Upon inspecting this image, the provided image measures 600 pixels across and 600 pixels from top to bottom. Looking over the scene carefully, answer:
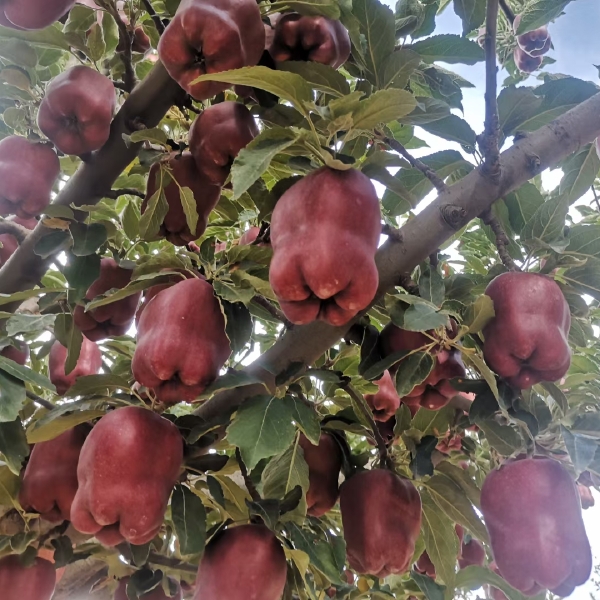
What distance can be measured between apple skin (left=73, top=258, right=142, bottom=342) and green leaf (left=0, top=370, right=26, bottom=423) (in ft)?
0.59

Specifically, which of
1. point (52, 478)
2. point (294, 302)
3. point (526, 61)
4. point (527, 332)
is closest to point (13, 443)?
point (52, 478)

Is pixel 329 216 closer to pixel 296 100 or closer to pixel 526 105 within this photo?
pixel 296 100

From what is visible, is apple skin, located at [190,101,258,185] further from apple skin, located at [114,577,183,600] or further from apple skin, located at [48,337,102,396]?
apple skin, located at [114,577,183,600]

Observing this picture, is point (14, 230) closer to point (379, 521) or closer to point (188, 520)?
point (188, 520)

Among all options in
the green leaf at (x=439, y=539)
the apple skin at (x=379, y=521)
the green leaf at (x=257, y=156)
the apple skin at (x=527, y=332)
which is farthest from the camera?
the green leaf at (x=439, y=539)

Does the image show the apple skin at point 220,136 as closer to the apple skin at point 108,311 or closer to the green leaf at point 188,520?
the apple skin at point 108,311

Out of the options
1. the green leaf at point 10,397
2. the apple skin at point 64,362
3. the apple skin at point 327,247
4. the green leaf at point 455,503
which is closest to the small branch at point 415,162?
the apple skin at point 327,247

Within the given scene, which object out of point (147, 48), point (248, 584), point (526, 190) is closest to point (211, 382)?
point (248, 584)

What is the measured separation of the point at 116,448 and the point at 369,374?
324mm

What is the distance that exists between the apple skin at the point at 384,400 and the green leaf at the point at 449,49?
1.69ft

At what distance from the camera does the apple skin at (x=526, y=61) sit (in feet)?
6.19

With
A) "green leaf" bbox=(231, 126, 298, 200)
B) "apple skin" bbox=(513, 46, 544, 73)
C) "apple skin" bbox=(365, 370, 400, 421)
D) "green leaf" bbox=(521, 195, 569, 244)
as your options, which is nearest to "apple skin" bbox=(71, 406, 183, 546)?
"green leaf" bbox=(231, 126, 298, 200)

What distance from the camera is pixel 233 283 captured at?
2.62ft

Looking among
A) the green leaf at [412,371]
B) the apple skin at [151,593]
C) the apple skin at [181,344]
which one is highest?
the apple skin at [181,344]
